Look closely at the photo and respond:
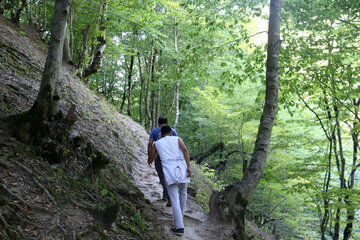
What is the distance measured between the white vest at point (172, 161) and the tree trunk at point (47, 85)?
1950 millimetres

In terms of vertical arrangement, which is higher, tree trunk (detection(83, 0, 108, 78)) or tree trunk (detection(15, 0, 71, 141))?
tree trunk (detection(83, 0, 108, 78))

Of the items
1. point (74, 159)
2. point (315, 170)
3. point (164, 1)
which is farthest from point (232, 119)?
point (74, 159)

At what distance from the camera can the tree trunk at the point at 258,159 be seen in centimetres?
499

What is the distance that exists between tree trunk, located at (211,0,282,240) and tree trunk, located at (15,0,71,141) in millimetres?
3700

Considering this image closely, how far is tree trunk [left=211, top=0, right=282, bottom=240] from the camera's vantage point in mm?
4992

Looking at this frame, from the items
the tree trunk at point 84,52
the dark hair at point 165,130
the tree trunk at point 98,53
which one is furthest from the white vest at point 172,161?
the tree trunk at point 98,53

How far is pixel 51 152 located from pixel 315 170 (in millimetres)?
7752

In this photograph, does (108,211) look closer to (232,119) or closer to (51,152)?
(51,152)

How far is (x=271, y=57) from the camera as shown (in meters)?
5.55

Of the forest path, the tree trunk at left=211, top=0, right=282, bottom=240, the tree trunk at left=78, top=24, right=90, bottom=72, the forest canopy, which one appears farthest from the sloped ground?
the tree trunk at left=78, top=24, right=90, bottom=72

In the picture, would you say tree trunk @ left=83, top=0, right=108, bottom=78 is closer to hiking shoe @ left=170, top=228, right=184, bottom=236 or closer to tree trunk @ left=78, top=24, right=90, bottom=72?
tree trunk @ left=78, top=24, right=90, bottom=72

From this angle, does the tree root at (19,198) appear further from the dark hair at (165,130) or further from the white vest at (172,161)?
the dark hair at (165,130)

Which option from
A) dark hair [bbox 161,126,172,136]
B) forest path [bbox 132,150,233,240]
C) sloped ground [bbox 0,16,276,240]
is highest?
dark hair [bbox 161,126,172,136]

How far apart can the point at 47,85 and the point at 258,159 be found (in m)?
4.02
